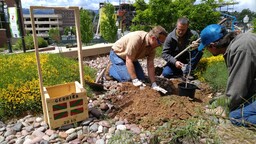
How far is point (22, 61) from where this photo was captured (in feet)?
12.8

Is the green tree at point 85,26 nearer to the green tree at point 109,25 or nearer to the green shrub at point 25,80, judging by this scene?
the green tree at point 109,25

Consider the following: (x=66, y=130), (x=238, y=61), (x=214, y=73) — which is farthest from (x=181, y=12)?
(x=66, y=130)

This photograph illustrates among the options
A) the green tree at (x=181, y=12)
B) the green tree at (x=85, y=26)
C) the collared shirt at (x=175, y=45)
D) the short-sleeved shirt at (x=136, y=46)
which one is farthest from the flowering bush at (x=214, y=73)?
the green tree at (x=85, y=26)

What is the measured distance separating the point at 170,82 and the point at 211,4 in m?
7.76

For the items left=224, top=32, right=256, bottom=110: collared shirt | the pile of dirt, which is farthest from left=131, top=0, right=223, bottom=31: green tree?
left=224, top=32, right=256, bottom=110: collared shirt

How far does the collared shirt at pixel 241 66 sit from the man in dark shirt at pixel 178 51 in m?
2.25

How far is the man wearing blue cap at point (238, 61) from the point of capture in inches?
74.8

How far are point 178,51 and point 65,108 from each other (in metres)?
2.98

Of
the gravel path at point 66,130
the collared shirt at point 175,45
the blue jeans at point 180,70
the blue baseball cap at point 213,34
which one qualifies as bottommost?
the gravel path at point 66,130

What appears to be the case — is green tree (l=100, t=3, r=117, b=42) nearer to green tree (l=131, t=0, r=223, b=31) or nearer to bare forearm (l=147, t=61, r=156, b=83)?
green tree (l=131, t=0, r=223, b=31)

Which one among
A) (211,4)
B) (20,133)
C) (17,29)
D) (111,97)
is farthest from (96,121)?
(17,29)

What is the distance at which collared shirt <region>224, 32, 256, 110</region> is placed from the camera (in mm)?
1893

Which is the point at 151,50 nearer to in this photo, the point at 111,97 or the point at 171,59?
the point at 171,59

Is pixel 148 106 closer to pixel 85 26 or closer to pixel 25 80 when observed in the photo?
pixel 25 80
